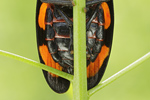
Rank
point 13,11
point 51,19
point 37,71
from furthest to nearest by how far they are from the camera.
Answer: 1. point 37,71
2. point 13,11
3. point 51,19

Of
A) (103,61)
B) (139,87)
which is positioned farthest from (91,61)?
(139,87)

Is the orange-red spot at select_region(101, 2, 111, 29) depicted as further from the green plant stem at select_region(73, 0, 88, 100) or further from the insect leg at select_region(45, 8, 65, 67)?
the green plant stem at select_region(73, 0, 88, 100)

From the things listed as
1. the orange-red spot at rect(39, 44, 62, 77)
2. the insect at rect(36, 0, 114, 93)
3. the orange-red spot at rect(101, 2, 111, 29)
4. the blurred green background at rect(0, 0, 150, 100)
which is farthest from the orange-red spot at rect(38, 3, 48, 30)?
the blurred green background at rect(0, 0, 150, 100)

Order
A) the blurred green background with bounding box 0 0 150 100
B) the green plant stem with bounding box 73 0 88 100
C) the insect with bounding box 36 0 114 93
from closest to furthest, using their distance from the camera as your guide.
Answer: the green plant stem with bounding box 73 0 88 100
the insect with bounding box 36 0 114 93
the blurred green background with bounding box 0 0 150 100

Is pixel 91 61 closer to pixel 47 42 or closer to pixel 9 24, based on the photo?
pixel 47 42

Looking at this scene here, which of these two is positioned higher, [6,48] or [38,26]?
[38,26]

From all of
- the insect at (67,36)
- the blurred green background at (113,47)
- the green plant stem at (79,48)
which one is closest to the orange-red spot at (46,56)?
the insect at (67,36)
